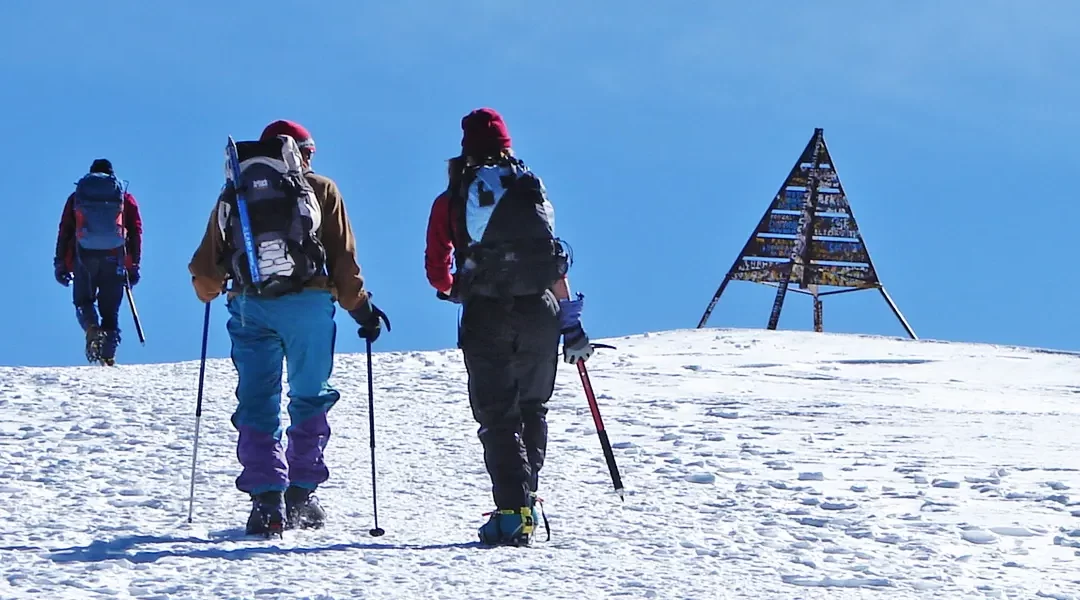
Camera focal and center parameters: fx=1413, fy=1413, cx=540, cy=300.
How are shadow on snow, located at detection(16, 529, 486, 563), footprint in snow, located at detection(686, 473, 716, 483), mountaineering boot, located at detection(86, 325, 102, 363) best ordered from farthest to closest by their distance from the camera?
mountaineering boot, located at detection(86, 325, 102, 363) < footprint in snow, located at detection(686, 473, 716, 483) < shadow on snow, located at detection(16, 529, 486, 563)

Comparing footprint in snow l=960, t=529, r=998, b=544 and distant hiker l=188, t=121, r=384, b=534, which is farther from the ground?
distant hiker l=188, t=121, r=384, b=534

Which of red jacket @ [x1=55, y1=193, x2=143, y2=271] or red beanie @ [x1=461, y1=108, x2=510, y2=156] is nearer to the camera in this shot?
red beanie @ [x1=461, y1=108, x2=510, y2=156]

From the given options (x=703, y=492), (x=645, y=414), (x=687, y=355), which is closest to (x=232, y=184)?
(x=703, y=492)

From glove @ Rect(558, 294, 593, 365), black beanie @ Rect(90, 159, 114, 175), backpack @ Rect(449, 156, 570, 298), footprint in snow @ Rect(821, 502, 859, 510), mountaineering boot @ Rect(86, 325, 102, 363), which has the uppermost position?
black beanie @ Rect(90, 159, 114, 175)

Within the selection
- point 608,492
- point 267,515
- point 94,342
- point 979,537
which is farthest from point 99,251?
point 979,537

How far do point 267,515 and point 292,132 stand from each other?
1.85 metres

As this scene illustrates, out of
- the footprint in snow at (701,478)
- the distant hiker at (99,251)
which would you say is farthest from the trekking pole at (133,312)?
the footprint in snow at (701,478)

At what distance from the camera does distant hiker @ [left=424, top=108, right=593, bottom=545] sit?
6562 millimetres

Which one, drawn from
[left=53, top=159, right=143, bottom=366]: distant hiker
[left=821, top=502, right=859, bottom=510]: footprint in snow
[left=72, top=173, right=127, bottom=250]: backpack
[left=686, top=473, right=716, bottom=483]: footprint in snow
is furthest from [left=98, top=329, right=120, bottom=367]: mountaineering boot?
[left=821, top=502, right=859, bottom=510]: footprint in snow

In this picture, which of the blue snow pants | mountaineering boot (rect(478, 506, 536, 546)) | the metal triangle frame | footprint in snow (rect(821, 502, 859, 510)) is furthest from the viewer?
the metal triangle frame

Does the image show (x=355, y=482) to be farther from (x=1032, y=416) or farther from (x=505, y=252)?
(x=1032, y=416)

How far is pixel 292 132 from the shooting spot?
6895mm

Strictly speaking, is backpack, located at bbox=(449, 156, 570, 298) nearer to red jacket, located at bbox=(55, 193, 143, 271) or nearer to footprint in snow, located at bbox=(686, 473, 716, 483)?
footprint in snow, located at bbox=(686, 473, 716, 483)

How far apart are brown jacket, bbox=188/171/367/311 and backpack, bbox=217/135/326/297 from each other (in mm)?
116
